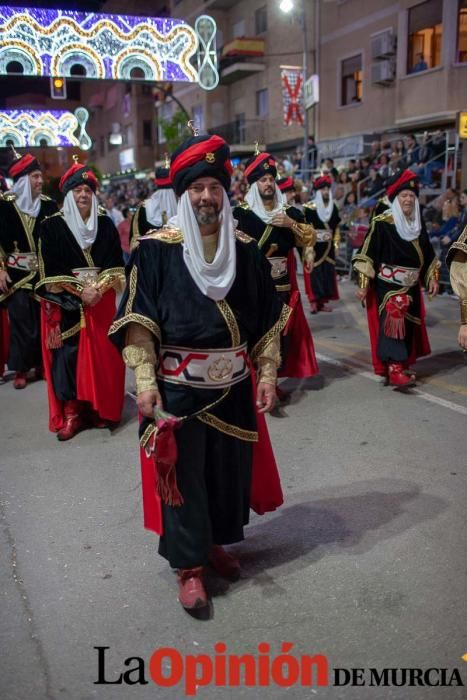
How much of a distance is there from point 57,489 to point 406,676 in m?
2.58

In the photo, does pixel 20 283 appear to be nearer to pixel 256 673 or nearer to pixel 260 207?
pixel 260 207

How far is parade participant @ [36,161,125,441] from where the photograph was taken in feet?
17.4

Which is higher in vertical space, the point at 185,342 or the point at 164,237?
the point at 164,237

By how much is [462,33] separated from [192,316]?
19.2 m

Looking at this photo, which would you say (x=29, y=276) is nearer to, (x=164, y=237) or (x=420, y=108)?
(x=164, y=237)

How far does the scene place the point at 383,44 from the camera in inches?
837

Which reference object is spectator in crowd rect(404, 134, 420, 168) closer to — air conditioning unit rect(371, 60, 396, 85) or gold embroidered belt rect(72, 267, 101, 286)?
air conditioning unit rect(371, 60, 396, 85)

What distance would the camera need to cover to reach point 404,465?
4.62 m

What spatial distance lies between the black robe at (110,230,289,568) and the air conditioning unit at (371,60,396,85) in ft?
67.7

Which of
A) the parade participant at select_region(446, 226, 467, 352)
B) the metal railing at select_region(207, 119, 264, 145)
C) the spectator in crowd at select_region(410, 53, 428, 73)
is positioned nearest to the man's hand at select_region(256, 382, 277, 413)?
the parade participant at select_region(446, 226, 467, 352)

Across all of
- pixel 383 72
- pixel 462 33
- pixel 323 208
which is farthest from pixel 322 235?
pixel 383 72

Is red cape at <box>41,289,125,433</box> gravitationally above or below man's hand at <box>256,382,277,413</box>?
below

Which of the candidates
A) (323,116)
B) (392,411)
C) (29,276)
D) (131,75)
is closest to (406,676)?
(392,411)

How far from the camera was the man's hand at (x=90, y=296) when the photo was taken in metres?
5.26
